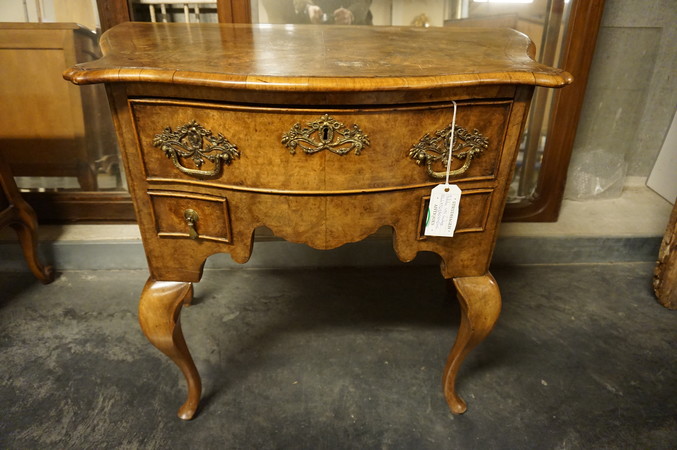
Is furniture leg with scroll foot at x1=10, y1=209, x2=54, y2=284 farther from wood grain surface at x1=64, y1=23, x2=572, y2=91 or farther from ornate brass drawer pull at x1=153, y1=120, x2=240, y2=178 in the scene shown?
ornate brass drawer pull at x1=153, y1=120, x2=240, y2=178

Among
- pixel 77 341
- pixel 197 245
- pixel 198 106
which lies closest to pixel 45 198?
pixel 77 341

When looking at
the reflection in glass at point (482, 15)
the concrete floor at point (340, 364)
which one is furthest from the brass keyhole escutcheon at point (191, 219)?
the reflection in glass at point (482, 15)

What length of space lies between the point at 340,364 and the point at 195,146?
2.96 feet

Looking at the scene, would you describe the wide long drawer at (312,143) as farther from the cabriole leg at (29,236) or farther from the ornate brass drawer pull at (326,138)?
the cabriole leg at (29,236)

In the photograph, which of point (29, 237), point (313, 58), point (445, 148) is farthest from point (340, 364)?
point (29, 237)

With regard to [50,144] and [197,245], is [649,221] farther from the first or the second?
[50,144]

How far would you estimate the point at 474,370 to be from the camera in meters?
1.53

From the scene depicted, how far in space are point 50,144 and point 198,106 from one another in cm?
139

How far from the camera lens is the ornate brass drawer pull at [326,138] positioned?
93 cm

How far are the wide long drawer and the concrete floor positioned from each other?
73 centimetres

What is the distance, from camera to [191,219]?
41.5 inches

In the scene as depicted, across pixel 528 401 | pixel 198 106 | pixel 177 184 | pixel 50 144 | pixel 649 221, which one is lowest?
pixel 528 401

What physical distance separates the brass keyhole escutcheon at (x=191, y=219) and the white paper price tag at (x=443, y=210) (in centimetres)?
52

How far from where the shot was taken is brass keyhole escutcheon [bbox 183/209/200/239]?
105 cm
